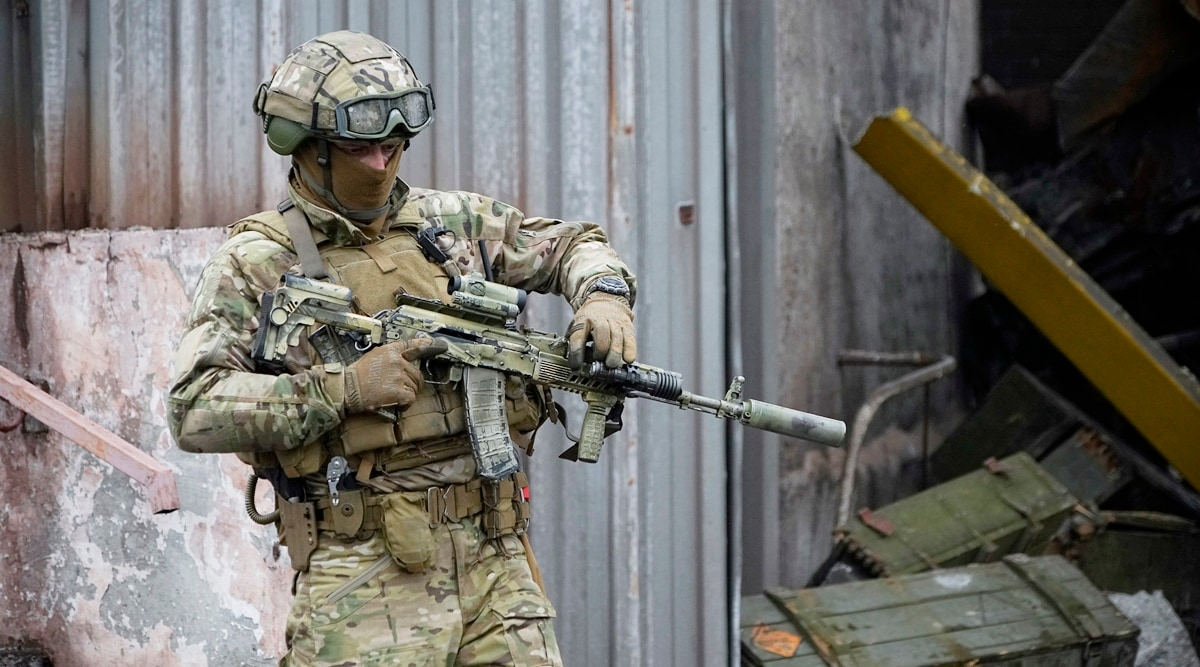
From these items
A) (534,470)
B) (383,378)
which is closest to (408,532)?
(383,378)

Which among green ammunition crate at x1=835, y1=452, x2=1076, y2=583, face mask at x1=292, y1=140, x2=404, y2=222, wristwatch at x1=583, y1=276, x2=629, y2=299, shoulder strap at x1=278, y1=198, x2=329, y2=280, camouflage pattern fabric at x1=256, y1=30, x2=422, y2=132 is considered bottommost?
green ammunition crate at x1=835, y1=452, x2=1076, y2=583

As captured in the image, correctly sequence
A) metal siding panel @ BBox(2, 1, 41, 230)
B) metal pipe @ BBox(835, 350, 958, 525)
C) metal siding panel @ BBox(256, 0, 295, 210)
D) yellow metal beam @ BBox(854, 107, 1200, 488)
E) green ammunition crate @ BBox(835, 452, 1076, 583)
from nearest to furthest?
1. metal siding panel @ BBox(256, 0, 295, 210)
2. metal siding panel @ BBox(2, 1, 41, 230)
3. green ammunition crate @ BBox(835, 452, 1076, 583)
4. yellow metal beam @ BBox(854, 107, 1200, 488)
5. metal pipe @ BBox(835, 350, 958, 525)

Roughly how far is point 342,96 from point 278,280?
345mm

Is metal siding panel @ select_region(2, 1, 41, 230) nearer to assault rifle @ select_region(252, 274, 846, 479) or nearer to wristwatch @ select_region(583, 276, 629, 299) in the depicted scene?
assault rifle @ select_region(252, 274, 846, 479)

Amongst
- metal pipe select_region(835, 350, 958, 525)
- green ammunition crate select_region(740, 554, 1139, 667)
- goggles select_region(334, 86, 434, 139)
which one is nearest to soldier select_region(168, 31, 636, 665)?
goggles select_region(334, 86, 434, 139)

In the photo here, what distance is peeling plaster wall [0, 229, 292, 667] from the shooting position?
3.59 metres

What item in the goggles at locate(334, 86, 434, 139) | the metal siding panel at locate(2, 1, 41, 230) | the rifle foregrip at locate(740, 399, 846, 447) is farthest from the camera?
the metal siding panel at locate(2, 1, 41, 230)

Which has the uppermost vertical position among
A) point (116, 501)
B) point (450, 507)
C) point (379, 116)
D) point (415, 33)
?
point (415, 33)

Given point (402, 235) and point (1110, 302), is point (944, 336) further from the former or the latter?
point (402, 235)

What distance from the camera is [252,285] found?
248cm

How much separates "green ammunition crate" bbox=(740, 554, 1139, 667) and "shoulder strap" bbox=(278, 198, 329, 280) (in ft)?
6.72

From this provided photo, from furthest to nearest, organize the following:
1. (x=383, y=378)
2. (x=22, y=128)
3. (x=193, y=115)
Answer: (x=22, y=128)
(x=193, y=115)
(x=383, y=378)

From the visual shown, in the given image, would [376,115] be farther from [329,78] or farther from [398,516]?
[398,516]

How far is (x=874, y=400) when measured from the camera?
5.75 meters
